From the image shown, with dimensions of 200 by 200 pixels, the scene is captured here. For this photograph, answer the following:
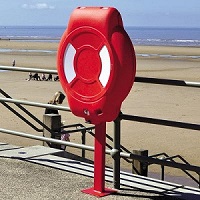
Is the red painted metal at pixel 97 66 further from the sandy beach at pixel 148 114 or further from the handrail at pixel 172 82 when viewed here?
the sandy beach at pixel 148 114

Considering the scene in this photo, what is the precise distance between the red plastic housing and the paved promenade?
0.68 metres

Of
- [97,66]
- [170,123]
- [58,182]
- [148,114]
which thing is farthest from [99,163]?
[148,114]

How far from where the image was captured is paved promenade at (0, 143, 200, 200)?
4504 millimetres

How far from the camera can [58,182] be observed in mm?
4848

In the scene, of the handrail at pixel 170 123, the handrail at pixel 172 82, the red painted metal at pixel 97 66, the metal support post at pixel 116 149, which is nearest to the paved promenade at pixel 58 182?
the metal support post at pixel 116 149

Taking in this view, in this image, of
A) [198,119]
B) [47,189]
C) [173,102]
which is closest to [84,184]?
[47,189]

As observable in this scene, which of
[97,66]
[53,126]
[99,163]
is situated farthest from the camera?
[53,126]

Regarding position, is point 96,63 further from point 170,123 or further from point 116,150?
point 116,150

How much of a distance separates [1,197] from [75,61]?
1.22 m

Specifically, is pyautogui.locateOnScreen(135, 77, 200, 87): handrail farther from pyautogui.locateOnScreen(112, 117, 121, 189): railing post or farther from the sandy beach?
the sandy beach

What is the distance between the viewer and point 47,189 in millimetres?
4645

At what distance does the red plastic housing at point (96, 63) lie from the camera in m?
4.05

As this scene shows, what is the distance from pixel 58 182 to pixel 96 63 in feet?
4.01

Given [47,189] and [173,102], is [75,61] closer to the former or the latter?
[47,189]
